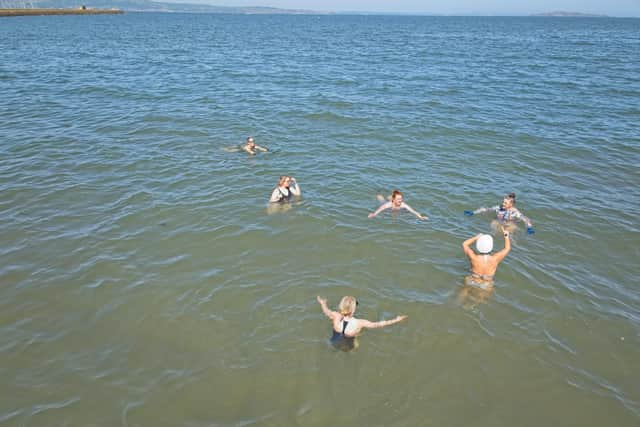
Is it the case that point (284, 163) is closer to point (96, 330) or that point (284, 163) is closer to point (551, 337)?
point (96, 330)

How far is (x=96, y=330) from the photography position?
8234mm

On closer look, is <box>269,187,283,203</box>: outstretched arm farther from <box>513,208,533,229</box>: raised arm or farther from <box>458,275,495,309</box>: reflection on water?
<box>513,208,533,229</box>: raised arm

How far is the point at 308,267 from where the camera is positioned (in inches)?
412

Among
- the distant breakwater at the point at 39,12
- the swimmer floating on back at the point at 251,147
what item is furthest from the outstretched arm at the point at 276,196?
the distant breakwater at the point at 39,12

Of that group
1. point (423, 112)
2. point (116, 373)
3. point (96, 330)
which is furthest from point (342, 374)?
point (423, 112)

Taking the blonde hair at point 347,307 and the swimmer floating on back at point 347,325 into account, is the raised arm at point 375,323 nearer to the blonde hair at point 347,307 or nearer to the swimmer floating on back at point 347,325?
the swimmer floating on back at point 347,325

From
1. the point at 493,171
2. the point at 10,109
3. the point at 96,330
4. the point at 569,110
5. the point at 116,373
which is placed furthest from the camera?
the point at 569,110

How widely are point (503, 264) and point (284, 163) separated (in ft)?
31.7

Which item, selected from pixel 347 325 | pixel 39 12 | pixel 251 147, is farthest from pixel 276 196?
pixel 39 12

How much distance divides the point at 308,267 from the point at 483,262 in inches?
172

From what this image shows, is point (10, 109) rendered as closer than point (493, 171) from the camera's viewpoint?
No

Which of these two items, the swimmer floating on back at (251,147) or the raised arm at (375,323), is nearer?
the raised arm at (375,323)

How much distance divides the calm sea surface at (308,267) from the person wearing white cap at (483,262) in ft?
1.28

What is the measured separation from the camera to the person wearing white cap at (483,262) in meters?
9.37
